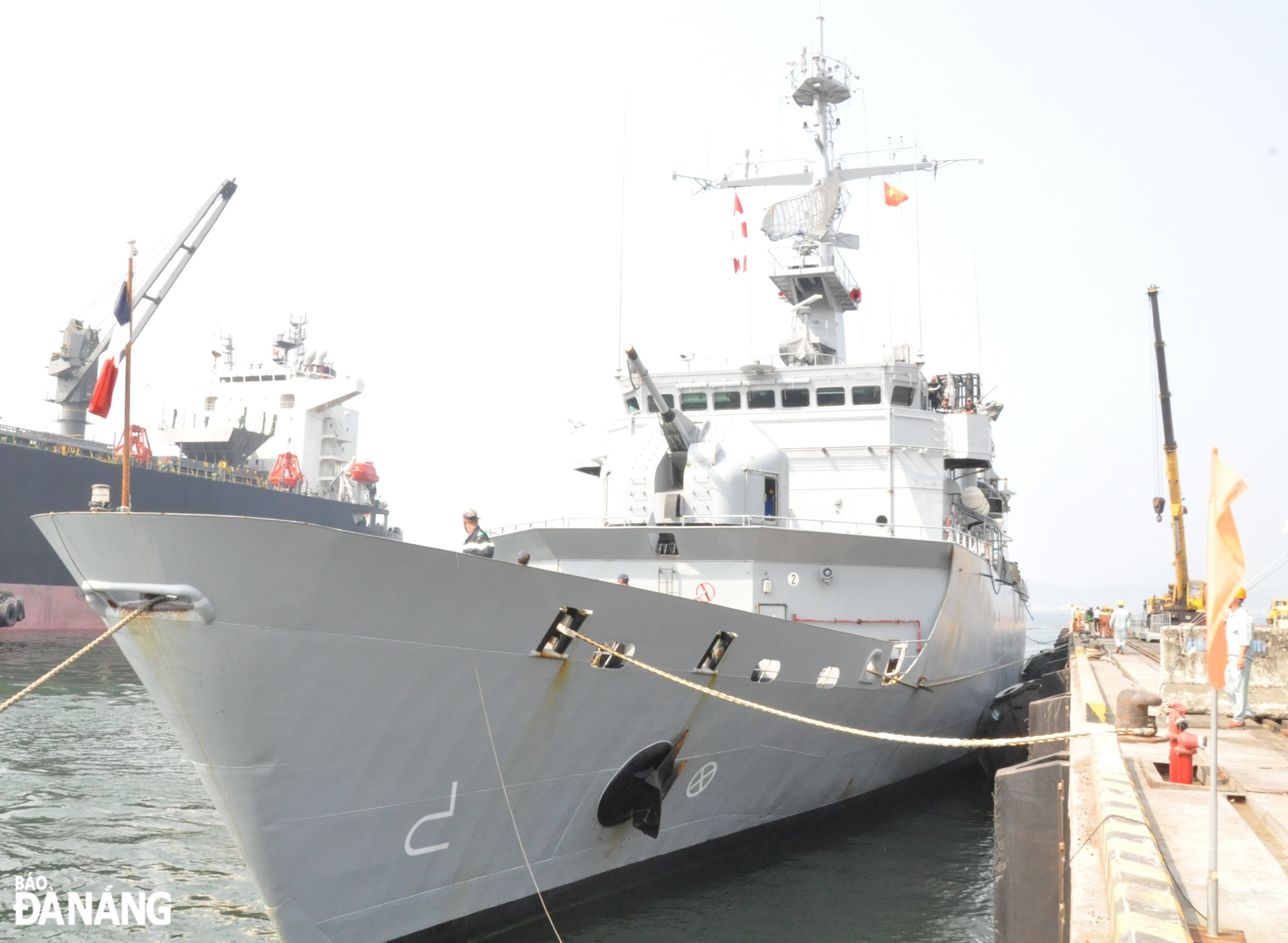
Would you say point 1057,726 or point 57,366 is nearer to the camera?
point 1057,726

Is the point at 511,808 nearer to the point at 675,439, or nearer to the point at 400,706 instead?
the point at 400,706

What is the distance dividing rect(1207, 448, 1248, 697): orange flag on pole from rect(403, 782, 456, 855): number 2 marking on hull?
4.46m


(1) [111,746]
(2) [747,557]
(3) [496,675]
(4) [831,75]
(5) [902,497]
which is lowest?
(1) [111,746]

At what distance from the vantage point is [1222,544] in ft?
10.4

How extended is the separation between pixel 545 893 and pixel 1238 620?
18.9 ft

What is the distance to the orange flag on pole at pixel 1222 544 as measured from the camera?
3166 millimetres

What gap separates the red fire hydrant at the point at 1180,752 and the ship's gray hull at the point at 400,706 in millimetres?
2990

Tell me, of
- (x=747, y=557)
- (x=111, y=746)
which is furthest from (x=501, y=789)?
(x=111, y=746)

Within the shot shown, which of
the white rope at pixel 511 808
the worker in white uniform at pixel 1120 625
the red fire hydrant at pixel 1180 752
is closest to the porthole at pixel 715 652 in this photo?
the white rope at pixel 511 808

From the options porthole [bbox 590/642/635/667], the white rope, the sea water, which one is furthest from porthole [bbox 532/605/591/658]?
the sea water

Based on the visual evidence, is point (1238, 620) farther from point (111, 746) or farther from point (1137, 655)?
point (111, 746)

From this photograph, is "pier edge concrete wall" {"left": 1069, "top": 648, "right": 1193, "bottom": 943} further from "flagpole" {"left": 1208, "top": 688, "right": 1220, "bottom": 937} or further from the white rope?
the white rope

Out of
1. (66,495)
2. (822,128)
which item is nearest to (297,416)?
(66,495)

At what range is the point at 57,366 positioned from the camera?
3625cm
